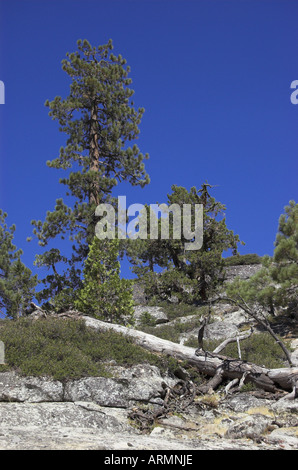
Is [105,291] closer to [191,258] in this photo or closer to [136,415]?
[136,415]

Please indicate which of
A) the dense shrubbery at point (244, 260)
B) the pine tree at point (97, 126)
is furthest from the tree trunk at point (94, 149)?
the dense shrubbery at point (244, 260)

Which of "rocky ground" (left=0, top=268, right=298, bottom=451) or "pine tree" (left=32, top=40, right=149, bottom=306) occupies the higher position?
"pine tree" (left=32, top=40, right=149, bottom=306)

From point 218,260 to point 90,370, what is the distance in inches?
805

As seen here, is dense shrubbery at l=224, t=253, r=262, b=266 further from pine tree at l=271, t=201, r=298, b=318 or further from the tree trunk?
the tree trunk

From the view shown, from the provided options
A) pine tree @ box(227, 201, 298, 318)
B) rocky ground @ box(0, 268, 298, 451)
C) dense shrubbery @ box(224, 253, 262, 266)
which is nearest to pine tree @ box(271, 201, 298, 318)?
pine tree @ box(227, 201, 298, 318)

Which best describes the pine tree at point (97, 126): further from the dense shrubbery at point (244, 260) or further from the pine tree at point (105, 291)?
the dense shrubbery at point (244, 260)

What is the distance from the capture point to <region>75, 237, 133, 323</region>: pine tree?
16.0 m

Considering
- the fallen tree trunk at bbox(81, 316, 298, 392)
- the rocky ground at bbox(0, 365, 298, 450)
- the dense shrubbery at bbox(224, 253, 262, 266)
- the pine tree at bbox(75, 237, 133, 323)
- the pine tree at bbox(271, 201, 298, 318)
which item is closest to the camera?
the rocky ground at bbox(0, 365, 298, 450)

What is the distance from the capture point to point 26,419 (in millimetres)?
7984

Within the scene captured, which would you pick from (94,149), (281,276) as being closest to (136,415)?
(281,276)

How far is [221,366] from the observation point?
11.8 m

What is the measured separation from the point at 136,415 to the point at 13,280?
48.5 feet

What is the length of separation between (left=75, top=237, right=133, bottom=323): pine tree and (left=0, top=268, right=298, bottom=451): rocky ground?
501 centimetres
